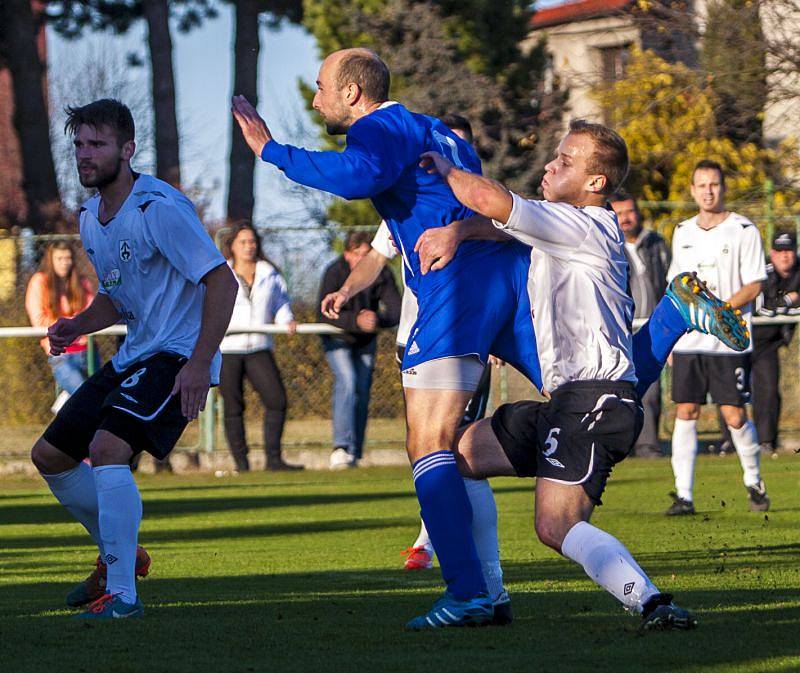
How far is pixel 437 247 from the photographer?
19.7 feet

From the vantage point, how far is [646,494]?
12.6 metres

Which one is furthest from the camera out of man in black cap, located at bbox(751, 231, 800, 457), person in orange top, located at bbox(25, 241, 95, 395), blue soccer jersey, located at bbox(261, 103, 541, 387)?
man in black cap, located at bbox(751, 231, 800, 457)

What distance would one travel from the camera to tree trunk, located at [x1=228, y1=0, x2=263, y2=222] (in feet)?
95.2

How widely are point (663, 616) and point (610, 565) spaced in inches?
9.2

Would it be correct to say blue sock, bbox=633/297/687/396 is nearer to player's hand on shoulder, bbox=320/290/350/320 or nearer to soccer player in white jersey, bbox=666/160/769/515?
player's hand on shoulder, bbox=320/290/350/320

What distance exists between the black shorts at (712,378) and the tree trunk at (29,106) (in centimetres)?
2004

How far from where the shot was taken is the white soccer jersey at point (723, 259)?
11.1 meters

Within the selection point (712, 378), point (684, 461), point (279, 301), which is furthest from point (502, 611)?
point (279, 301)

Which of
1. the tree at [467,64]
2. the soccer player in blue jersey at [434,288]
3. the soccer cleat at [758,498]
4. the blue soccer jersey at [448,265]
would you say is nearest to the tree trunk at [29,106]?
the tree at [467,64]

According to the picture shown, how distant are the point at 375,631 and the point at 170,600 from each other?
1370mm

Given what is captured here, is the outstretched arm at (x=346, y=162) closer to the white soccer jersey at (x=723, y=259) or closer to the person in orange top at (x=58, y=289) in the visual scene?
the white soccer jersey at (x=723, y=259)

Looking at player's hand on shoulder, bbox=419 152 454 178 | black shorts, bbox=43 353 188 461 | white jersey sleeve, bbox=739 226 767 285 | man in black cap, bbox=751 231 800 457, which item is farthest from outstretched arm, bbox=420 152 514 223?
man in black cap, bbox=751 231 800 457

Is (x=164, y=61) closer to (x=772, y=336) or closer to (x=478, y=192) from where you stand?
(x=772, y=336)

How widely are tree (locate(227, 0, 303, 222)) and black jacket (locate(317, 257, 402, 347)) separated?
13.0m
